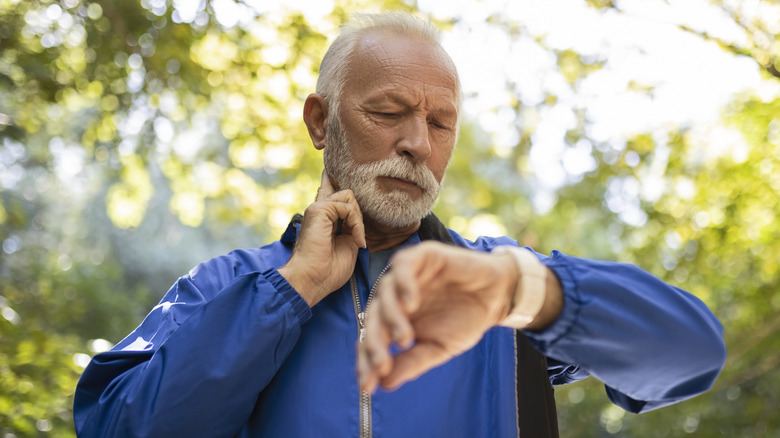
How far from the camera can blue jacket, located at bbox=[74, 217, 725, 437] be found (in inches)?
51.6

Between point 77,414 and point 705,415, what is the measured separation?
7.15m

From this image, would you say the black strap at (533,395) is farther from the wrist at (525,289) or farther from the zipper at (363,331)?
the wrist at (525,289)

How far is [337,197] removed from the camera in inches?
77.2

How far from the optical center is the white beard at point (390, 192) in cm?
198

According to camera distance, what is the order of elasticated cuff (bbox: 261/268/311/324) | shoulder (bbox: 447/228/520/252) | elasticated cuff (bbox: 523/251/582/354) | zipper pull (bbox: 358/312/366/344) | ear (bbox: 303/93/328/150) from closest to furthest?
1. elasticated cuff (bbox: 523/251/582/354)
2. elasticated cuff (bbox: 261/268/311/324)
3. zipper pull (bbox: 358/312/366/344)
4. shoulder (bbox: 447/228/520/252)
5. ear (bbox: 303/93/328/150)

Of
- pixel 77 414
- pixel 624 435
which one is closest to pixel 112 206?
pixel 77 414

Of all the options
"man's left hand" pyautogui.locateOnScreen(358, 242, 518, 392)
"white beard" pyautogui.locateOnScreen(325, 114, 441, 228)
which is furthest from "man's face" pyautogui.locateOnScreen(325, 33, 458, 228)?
"man's left hand" pyautogui.locateOnScreen(358, 242, 518, 392)

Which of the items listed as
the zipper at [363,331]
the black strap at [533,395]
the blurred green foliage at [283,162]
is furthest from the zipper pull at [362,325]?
the blurred green foliage at [283,162]

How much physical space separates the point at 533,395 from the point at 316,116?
1.18 metres

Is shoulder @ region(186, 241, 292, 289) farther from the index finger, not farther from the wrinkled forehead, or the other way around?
the wrinkled forehead

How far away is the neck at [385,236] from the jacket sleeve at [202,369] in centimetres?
51

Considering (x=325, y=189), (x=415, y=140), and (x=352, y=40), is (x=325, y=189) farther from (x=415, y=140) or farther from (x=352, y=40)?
(x=352, y=40)

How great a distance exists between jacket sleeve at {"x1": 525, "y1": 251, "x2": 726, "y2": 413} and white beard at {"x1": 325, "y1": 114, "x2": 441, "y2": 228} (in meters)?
0.71

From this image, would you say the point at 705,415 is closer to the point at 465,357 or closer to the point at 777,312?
the point at 777,312
